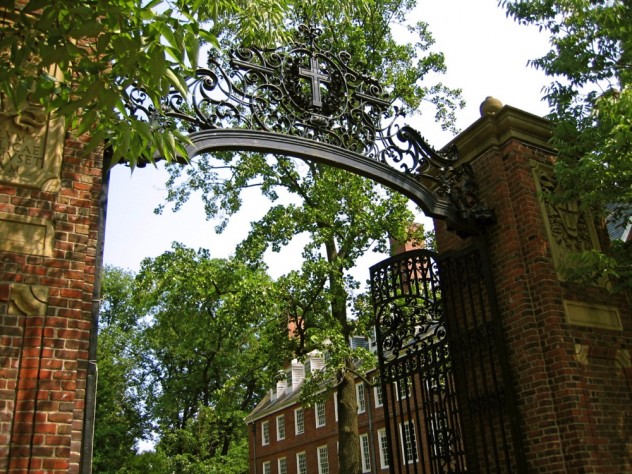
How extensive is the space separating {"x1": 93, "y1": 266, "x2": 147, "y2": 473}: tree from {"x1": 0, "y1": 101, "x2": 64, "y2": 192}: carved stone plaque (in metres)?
25.1

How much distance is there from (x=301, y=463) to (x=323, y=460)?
2.23 meters

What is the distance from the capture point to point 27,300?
4.74 meters

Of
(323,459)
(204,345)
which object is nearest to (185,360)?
(204,345)

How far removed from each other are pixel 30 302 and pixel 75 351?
48 cm

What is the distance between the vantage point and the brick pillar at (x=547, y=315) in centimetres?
669

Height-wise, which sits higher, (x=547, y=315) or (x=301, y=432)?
(x=301, y=432)

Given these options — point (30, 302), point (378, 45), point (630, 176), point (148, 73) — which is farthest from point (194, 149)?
point (378, 45)

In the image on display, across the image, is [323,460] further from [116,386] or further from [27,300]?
[27,300]

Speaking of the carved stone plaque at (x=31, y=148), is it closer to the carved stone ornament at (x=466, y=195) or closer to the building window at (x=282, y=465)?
the carved stone ornament at (x=466, y=195)

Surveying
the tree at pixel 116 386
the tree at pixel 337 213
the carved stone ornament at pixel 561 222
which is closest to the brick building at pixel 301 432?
the tree at pixel 116 386

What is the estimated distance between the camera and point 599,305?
7633 millimetres

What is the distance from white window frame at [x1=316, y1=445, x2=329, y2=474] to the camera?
34.1 meters

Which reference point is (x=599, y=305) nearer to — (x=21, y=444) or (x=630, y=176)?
(x=630, y=176)

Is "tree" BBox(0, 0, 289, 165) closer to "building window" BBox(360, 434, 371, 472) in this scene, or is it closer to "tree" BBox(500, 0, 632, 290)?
"tree" BBox(500, 0, 632, 290)
